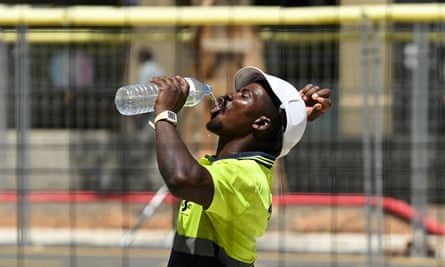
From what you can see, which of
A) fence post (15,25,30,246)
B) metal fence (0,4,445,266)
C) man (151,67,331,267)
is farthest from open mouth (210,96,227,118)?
fence post (15,25,30,246)

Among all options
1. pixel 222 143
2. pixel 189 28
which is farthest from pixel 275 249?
pixel 222 143

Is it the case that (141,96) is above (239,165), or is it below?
above

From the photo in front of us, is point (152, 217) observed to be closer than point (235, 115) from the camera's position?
No

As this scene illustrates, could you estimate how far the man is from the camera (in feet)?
8.48

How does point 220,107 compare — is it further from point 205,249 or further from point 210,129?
point 205,249

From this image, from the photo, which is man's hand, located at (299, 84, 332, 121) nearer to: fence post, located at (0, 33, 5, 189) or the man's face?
the man's face

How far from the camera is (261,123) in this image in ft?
8.92

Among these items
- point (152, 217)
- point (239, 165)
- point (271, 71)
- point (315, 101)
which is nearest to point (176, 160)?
point (239, 165)

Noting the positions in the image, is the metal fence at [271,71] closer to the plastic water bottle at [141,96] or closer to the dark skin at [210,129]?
the dark skin at [210,129]

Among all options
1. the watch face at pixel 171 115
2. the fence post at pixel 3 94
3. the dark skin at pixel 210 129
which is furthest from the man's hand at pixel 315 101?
the fence post at pixel 3 94

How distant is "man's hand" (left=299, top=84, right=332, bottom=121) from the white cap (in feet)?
0.80

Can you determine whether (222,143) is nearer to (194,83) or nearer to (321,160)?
(194,83)

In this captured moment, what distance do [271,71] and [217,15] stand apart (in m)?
0.48

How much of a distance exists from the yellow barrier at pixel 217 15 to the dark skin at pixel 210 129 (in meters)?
2.75
